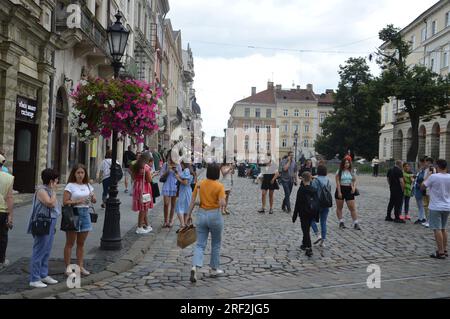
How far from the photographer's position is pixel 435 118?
165 feet

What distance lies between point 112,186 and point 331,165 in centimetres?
5544

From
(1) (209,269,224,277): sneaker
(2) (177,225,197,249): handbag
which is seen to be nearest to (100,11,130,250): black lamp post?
(2) (177,225,197,249): handbag

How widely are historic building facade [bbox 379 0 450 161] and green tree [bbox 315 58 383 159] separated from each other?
175 cm

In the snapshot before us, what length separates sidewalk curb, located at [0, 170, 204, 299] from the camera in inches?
238

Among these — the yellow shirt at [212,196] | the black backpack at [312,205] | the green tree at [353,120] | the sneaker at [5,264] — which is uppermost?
the green tree at [353,120]

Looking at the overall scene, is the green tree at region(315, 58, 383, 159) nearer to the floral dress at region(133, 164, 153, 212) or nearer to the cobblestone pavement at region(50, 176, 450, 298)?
the cobblestone pavement at region(50, 176, 450, 298)

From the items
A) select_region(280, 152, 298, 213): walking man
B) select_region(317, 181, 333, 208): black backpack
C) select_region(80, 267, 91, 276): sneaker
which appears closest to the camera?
select_region(80, 267, 91, 276): sneaker

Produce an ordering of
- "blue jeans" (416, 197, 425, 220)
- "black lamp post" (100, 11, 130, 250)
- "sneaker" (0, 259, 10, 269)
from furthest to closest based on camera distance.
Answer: "blue jeans" (416, 197, 425, 220)
"black lamp post" (100, 11, 130, 250)
"sneaker" (0, 259, 10, 269)

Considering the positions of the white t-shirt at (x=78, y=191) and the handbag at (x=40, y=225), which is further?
the white t-shirt at (x=78, y=191)

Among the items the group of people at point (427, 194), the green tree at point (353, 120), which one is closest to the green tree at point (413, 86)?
the green tree at point (353, 120)

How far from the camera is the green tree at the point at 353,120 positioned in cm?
6975

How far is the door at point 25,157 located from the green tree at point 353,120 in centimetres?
5604

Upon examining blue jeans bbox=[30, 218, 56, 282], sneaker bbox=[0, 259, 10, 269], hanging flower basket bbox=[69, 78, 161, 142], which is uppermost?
hanging flower basket bbox=[69, 78, 161, 142]

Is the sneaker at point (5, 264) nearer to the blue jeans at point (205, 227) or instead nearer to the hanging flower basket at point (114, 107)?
the blue jeans at point (205, 227)
